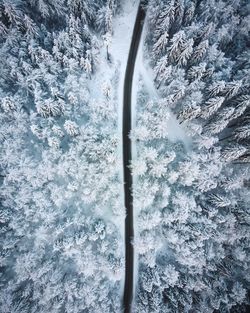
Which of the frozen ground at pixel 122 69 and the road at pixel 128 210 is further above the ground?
the frozen ground at pixel 122 69

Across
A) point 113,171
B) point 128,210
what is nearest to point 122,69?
point 113,171

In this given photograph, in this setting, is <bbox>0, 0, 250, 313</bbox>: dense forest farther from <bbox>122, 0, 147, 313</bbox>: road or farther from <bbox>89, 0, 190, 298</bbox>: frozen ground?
<bbox>89, 0, 190, 298</bbox>: frozen ground

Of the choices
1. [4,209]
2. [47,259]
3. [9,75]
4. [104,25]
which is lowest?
[47,259]

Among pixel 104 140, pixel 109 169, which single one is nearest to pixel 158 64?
pixel 104 140

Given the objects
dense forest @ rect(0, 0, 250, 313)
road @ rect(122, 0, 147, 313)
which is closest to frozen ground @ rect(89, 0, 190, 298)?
road @ rect(122, 0, 147, 313)

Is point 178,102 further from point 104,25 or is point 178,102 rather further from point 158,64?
point 104,25

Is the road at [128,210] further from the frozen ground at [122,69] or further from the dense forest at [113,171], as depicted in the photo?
the dense forest at [113,171]

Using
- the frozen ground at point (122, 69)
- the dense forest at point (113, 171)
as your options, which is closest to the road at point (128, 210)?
the frozen ground at point (122, 69)

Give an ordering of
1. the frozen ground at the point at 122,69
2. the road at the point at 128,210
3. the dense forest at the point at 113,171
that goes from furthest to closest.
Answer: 1. the frozen ground at the point at 122,69
2. the road at the point at 128,210
3. the dense forest at the point at 113,171

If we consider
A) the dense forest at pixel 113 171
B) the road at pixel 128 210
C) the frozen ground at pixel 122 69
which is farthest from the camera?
the frozen ground at pixel 122 69
